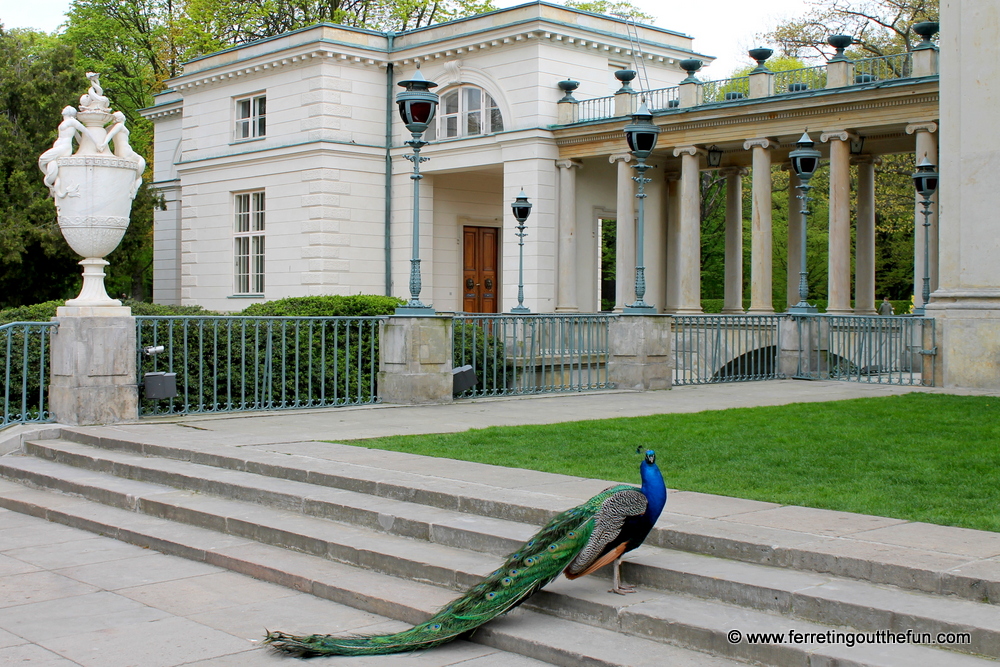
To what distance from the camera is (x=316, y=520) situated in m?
8.11

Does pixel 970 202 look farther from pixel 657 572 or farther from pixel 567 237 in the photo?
pixel 567 237

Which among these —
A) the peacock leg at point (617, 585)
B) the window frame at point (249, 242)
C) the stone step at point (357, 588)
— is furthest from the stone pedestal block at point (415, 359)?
the window frame at point (249, 242)

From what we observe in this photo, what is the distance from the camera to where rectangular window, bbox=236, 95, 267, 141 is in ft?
107

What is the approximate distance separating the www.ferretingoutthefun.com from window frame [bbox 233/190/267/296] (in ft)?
93.3

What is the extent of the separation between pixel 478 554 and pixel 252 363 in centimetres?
798

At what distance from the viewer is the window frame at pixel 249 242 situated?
107 ft

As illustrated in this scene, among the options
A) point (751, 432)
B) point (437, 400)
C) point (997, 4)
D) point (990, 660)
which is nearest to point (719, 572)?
point (990, 660)

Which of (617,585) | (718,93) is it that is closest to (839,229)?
(718,93)

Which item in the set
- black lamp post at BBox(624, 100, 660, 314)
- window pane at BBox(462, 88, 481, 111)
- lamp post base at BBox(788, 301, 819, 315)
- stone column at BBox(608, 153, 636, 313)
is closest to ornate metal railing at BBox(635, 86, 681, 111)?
stone column at BBox(608, 153, 636, 313)

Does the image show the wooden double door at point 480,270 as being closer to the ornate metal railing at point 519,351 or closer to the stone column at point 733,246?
the stone column at point 733,246

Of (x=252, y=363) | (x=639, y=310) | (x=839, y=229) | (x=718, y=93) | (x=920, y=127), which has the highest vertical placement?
(x=718, y=93)

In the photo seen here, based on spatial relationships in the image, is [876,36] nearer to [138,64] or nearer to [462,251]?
[462,251]

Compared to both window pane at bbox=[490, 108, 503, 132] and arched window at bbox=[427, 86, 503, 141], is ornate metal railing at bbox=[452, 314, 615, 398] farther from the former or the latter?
arched window at bbox=[427, 86, 503, 141]

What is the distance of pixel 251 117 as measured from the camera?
33.0m
